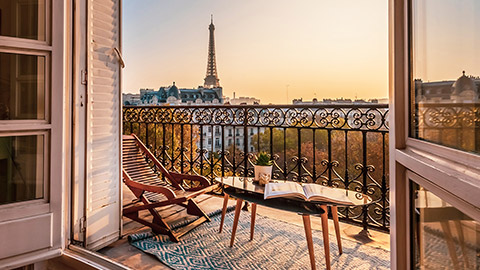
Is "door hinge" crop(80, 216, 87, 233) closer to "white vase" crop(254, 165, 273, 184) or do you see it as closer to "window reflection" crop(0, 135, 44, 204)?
"window reflection" crop(0, 135, 44, 204)

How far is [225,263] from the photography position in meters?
1.97

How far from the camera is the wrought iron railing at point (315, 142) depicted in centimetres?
255

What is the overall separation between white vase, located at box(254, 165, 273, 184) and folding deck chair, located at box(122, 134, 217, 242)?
62 centimetres

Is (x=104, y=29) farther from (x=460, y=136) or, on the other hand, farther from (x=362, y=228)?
(x=362, y=228)

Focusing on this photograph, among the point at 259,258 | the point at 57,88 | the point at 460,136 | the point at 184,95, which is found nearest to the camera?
the point at 460,136

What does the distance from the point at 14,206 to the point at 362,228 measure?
8.31 ft

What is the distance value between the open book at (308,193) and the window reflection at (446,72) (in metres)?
0.98

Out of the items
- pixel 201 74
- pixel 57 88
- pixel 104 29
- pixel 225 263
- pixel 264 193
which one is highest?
pixel 201 74

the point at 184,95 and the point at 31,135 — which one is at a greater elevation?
the point at 184,95

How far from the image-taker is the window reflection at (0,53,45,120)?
5.16ft

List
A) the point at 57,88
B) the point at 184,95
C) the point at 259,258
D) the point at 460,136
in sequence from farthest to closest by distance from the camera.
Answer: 1. the point at 184,95
2. the point at 259,258
3. the point at 57,88
4. the point at 460,136

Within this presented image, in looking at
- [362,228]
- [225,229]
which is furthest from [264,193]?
[362,228]

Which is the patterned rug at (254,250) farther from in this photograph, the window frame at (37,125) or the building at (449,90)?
the building at (449,90)

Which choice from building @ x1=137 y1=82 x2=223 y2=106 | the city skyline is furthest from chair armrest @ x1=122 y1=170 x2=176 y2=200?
building @ x1=137 y1=82 x2=223 y2=106
